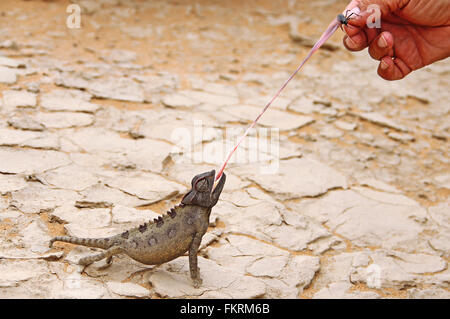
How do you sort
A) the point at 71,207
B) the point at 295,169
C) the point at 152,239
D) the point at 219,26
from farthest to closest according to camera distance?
the point at 219,26 → the point at 295,169 → the point at 71,207 → the point at 152,239

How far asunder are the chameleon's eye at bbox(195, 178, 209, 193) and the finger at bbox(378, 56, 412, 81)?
1897 mm

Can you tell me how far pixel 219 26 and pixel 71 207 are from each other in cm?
575

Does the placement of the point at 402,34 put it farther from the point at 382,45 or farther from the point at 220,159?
the point at 220,159

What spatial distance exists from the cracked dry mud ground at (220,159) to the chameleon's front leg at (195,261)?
6 cm

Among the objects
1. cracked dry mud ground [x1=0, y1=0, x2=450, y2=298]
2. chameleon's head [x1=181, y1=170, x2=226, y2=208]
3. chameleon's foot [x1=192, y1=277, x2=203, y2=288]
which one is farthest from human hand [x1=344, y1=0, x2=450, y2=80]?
chameleon's foot [x1=192, y1=277, x2=203, y2=288]

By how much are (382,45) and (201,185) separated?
6.14ft

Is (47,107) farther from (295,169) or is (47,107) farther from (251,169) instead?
(295,169)

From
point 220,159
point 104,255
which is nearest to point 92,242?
point 104,255

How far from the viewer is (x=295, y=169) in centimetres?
509

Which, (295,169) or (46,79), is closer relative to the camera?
(295,169)

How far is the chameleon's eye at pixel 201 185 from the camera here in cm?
304

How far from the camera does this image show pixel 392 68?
4.14 m

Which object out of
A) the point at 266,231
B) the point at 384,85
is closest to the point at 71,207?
the point at 266,231
